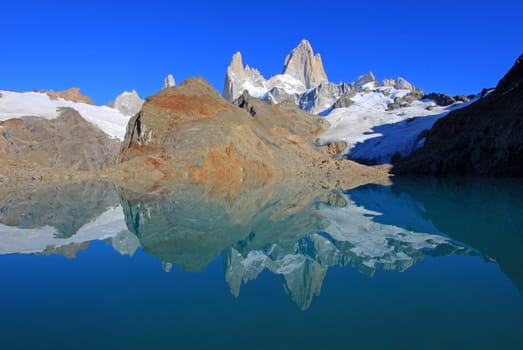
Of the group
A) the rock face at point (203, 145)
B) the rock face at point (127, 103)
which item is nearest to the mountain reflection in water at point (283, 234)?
the rock face at point (203, 145)

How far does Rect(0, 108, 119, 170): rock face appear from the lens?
234 feet

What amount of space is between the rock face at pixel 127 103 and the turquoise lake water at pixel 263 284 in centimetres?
15429

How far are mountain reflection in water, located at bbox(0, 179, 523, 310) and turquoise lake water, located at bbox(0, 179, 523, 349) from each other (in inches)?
2.5

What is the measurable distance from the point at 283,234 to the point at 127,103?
162686 millimetres

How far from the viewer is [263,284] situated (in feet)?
22.9

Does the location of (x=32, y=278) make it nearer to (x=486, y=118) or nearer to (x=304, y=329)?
(x=304, y=329)

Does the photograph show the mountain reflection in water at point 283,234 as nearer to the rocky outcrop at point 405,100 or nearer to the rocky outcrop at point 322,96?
the rocky outcrop at point 405,100

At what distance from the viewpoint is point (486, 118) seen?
155 ft

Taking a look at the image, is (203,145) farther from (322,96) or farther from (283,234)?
(322,96)

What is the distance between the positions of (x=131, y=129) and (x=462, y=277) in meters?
51.3

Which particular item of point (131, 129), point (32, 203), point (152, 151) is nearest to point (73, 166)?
point (131, 129)

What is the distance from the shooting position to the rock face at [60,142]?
7144 centimetres

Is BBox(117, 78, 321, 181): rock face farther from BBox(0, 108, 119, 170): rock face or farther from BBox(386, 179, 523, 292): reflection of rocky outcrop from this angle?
BBox(0, 108, 119, 170): rock face

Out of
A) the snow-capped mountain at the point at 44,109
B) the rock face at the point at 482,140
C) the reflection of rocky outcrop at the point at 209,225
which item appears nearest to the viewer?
the reflection of rocky outcrop at the point at 209,225
